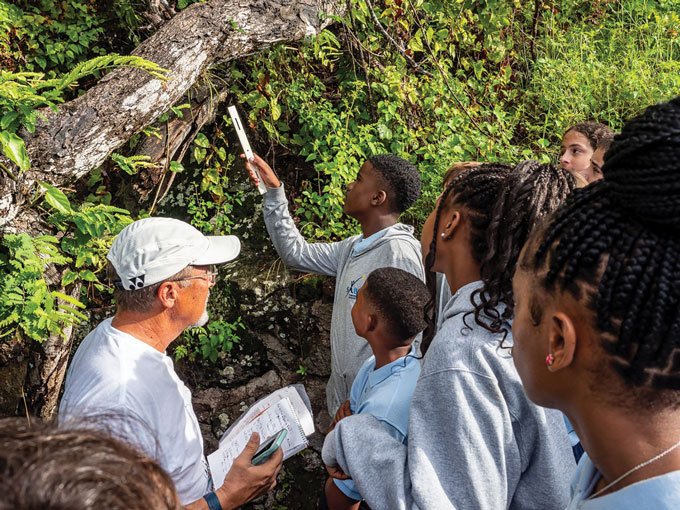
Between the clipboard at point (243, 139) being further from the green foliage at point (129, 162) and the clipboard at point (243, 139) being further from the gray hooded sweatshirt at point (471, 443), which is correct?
the gray hooded sweatshirt at point (471, 443)

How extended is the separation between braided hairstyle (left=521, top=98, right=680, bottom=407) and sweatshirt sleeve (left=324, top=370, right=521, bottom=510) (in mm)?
472

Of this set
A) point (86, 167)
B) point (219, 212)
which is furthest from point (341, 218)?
point (86, 167)

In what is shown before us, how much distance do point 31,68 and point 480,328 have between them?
3.54 meters

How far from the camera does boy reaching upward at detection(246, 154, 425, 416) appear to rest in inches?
136

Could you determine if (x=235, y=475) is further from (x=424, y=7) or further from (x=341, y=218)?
(x=424, y=7)

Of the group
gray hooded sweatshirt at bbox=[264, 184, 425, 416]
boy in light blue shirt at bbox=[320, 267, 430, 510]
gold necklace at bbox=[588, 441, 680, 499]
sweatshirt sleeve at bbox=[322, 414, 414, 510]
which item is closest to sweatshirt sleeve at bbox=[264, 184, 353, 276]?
gray hooded sweatshirt at bbox=[264, 184, 425, 416]

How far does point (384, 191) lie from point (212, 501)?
6.85 ft

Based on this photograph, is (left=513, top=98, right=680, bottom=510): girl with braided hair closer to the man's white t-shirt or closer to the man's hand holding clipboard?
the man's white t-shirt

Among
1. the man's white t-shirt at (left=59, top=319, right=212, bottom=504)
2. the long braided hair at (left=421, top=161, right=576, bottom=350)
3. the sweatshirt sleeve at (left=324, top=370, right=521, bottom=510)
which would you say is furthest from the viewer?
the man's white t-shirt at (left=59, top=319, right=212, bottom=504)

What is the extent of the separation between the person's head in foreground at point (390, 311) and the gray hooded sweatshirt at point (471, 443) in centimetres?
83

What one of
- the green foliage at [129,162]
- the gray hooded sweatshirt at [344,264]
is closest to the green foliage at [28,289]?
the green foliage at [129,162]

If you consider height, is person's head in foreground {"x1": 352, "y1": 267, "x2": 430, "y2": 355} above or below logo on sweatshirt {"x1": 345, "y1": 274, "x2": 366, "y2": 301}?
above

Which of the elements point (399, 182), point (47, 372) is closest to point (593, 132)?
point (399, 182)

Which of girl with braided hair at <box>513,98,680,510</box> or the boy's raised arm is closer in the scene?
girl with braided hair at <box>513,98,680,510</box>
